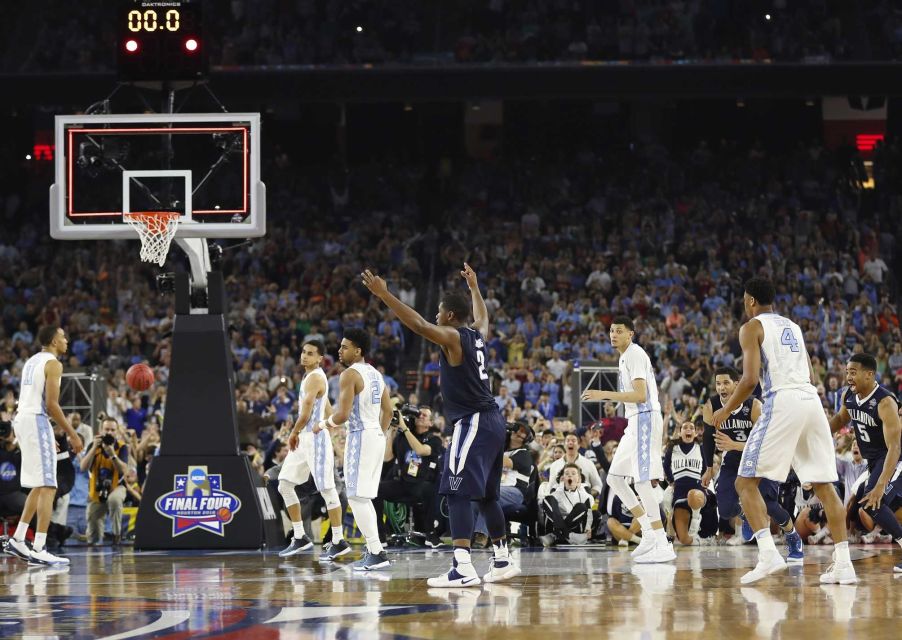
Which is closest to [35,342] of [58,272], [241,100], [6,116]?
[58,272]

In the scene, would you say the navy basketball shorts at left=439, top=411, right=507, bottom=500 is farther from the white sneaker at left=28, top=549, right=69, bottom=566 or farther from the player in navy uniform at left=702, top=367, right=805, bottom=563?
the white sneaker at left=28, top=549, right=69, bottom=566

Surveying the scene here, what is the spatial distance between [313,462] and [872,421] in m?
5.52

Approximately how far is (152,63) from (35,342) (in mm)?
12053

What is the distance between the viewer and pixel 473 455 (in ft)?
33.6

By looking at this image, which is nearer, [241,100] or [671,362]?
[671,362]

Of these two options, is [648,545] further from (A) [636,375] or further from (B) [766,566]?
(B) [766,566]

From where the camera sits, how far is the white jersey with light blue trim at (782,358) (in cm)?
983

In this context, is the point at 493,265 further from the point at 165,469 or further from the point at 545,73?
the point at 165,469

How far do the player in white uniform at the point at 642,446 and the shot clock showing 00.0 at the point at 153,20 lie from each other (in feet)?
19.6

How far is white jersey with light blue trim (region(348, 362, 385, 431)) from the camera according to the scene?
1213 centimetres

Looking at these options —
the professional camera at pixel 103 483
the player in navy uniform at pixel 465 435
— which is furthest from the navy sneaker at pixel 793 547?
the professional camera at pixel 103 483

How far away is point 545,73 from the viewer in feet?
96.5

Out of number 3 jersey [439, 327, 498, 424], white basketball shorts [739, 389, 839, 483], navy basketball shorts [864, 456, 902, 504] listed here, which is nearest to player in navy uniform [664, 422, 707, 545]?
navy basketball shorts [864, 456, 902, 504]

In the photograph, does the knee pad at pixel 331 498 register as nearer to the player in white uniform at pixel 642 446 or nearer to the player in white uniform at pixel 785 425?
the player in white uniform at pixel 642 446
